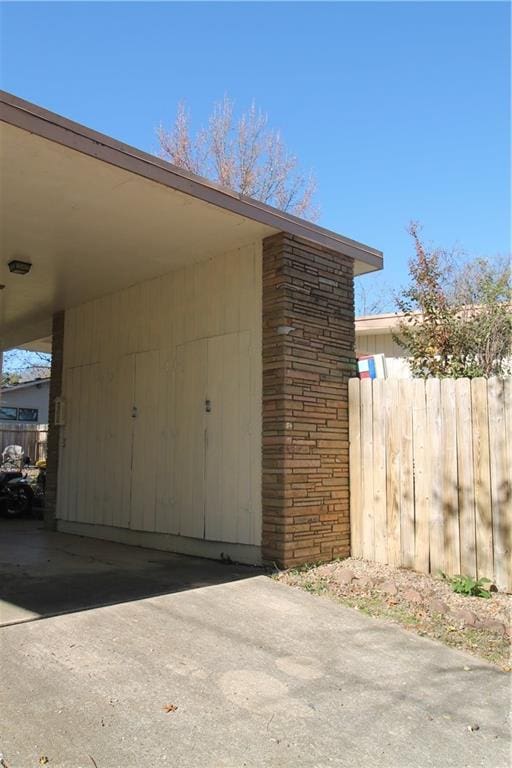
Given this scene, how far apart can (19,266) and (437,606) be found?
618 cm

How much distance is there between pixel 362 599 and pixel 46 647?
8.69 feet

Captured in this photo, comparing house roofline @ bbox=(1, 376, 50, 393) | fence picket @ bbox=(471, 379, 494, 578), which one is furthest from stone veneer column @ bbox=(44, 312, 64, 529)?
house roofline @ bbox=(1, 376, 50, 393)

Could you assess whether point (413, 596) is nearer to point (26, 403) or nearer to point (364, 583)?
point (364, 583)

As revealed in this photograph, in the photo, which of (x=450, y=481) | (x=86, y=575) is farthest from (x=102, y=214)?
(x=450, y=481)

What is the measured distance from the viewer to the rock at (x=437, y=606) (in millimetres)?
5034

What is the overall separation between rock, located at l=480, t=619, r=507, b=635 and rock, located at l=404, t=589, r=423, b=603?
62cm

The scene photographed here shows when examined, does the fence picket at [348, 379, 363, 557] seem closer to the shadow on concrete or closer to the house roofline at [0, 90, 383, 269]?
the shadow on concrete

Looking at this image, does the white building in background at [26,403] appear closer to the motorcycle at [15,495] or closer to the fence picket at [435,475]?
the motorcycle at [15,495]

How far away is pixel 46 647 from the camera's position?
4.07 metres

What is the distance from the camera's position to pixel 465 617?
4.84m

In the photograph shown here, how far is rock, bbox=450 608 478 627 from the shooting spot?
4.77 metres

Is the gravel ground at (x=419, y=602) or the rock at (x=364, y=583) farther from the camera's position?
the rock at (x=364, y=583)

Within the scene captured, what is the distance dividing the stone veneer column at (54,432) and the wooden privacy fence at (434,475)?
555 cm

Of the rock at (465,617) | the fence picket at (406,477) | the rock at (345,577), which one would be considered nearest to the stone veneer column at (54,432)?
the rock at (345,577)
